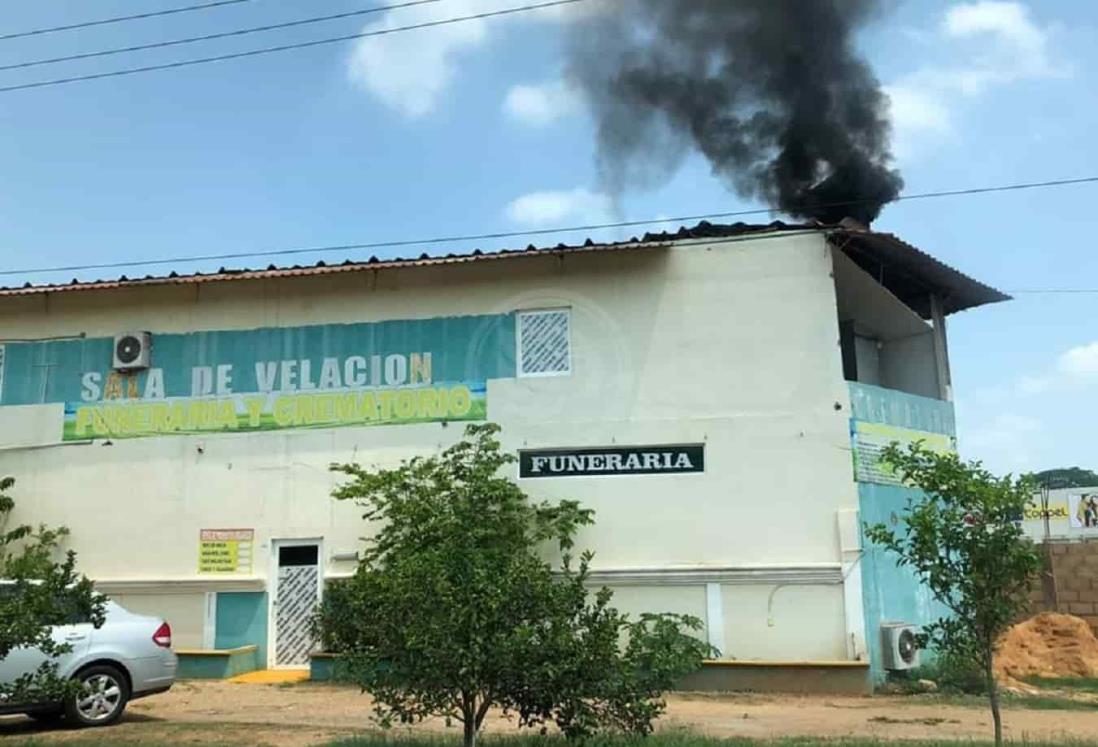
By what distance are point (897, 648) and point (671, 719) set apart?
4.07 metres

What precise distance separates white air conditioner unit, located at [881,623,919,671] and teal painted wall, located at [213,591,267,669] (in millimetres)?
8784

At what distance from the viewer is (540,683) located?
692 cm

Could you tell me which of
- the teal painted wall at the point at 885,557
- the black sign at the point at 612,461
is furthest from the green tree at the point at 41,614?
the teal painted wall at the point at 885,557

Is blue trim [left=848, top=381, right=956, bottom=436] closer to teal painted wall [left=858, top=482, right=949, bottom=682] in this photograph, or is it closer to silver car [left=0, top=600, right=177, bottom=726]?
teal painted wall [left=858, top=482, right=949, bottom=682]

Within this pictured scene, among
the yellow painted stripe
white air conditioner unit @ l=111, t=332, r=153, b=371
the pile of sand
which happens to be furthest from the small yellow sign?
the pile of sand

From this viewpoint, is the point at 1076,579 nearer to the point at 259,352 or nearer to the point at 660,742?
the point at 660,742

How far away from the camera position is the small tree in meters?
7.90

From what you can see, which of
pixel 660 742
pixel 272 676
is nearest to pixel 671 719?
pixel 660 742

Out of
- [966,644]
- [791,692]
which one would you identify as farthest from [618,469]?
[966,644]

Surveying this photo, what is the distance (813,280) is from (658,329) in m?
2.28

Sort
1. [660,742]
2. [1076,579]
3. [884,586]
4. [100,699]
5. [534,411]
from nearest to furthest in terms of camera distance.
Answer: [660,742] → [100,699] → [884,586] → [534,411] → [1076,579]

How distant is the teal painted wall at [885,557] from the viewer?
13.6 m

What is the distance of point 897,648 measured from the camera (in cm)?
1336

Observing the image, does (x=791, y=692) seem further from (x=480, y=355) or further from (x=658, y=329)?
(x=480, y=355)
